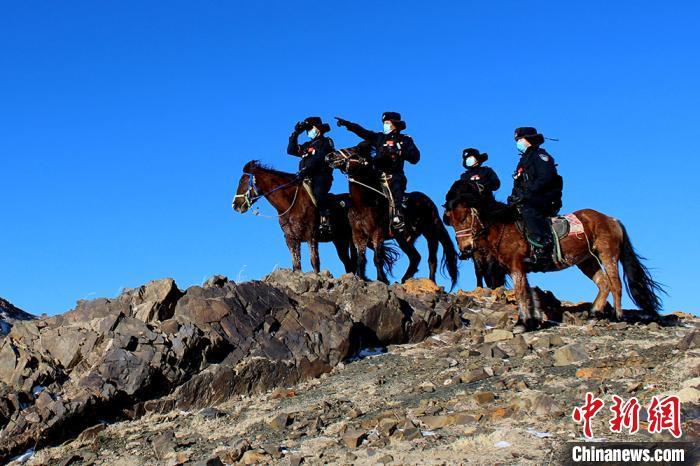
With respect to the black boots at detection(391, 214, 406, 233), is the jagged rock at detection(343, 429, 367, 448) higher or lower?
lower

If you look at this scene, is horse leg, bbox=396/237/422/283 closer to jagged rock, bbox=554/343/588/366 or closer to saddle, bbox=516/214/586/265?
saddle, bbox=516/214/586/265

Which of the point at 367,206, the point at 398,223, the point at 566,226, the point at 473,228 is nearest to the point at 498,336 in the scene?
the point at 473,228

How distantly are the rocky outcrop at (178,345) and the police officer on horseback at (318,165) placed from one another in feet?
12.9

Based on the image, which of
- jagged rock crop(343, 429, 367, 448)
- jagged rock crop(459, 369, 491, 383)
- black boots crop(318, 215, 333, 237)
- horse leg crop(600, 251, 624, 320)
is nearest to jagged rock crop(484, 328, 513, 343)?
jagged rock crop(459, 369, 491, 383)

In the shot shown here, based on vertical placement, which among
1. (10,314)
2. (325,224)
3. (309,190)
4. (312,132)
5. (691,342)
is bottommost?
(691,342)

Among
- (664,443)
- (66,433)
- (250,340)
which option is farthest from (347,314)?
(664,443)

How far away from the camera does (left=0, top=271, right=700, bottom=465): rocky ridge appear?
9734mm

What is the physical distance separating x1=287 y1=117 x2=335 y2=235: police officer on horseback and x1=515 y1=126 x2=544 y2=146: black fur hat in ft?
16.1

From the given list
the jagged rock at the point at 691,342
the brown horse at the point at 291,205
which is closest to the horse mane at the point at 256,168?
the brown horse at the point at 291,205

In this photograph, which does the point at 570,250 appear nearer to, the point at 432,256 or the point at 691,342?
the point at 691,342

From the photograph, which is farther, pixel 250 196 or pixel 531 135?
pixel 250 196

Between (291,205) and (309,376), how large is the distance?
654 cm

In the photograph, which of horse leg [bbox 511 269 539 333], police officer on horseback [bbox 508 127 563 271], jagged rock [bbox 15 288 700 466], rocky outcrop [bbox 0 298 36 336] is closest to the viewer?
jagged rock [bbox 15 288 700 466]

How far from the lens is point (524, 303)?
1493 centimetres
